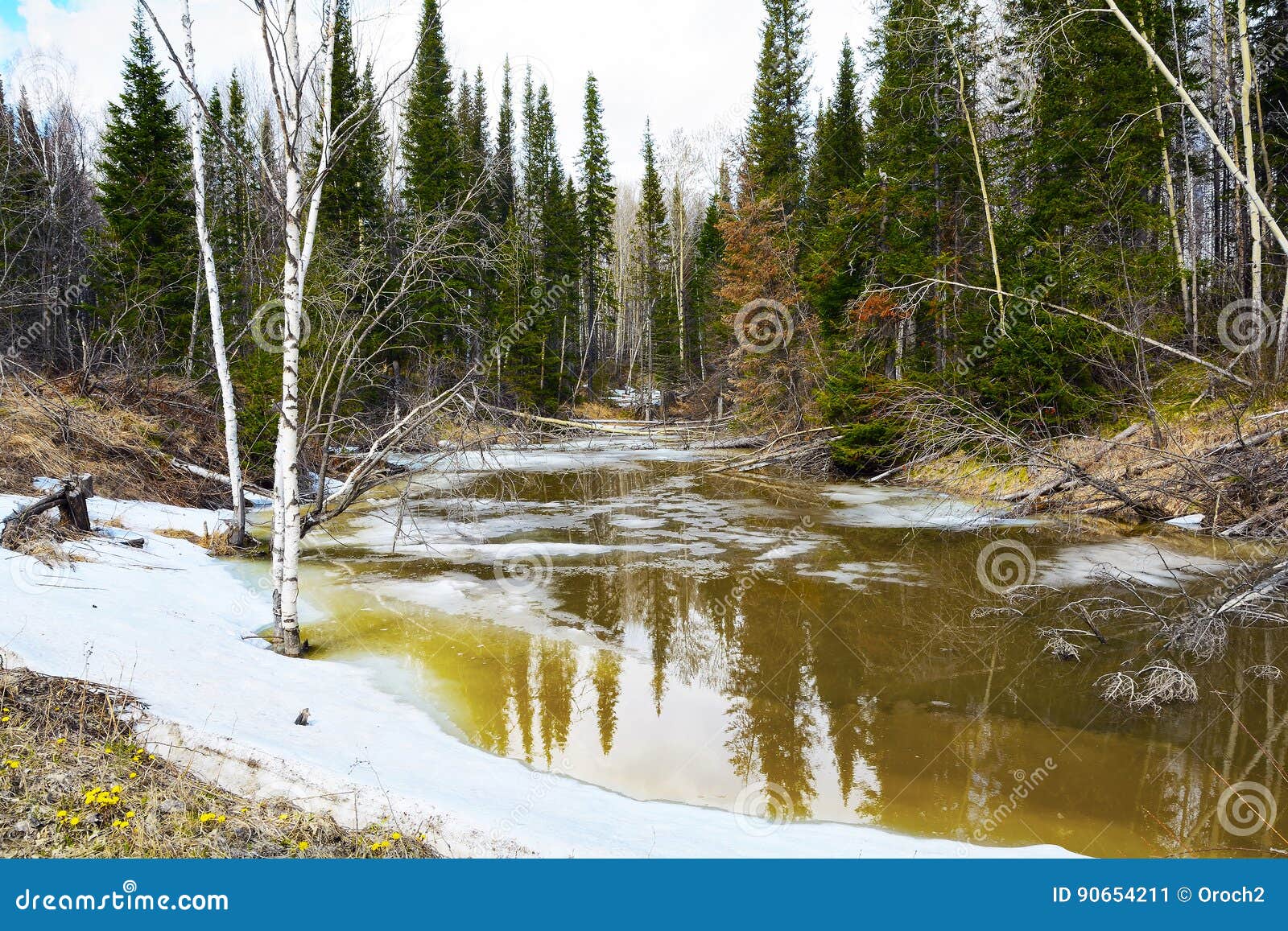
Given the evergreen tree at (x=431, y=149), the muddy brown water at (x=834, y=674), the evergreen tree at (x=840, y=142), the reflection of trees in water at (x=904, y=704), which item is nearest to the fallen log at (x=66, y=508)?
the muddy brown water at (x=834, y=674)

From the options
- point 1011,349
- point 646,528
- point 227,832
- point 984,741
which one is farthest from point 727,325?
point 227,832

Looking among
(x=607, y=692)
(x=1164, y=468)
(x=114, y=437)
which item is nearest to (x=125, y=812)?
(x=607, y=692)

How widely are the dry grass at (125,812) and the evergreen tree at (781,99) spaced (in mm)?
26991

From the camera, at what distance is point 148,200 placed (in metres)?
23.2

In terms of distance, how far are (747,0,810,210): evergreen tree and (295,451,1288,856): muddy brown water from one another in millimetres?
19481

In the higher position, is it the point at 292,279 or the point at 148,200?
the point at 148,200

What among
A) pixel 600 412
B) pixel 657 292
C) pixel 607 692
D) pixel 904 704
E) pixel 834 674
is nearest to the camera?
pixel 904 704

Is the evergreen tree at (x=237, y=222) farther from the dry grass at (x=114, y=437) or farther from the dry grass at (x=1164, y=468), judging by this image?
the dry grass at (x=1164, y=468)

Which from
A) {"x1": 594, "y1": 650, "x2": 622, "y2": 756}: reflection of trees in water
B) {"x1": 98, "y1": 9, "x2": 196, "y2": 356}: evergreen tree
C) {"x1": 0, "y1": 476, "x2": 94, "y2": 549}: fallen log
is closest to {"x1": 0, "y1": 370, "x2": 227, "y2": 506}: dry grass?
{"x1": 0, "y1": 476, "x2": 94, "y2": 549}: fallen log

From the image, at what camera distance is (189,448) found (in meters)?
14.6

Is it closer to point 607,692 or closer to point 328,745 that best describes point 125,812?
point 328,745

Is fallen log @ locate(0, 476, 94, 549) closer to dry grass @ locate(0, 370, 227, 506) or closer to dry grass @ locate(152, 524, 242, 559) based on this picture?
dry grass @ locate(152, 524, 242, 559)

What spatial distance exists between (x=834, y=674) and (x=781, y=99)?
2733cm

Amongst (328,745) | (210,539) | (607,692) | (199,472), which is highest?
(199,472)
